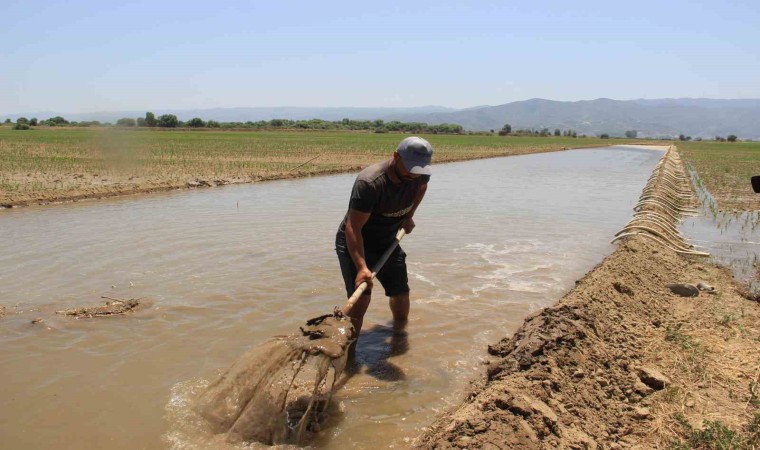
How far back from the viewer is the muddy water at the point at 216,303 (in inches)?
119

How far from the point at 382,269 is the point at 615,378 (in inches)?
64.2

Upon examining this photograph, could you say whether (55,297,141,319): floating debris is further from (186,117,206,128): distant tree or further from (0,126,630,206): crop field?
(186,117,206,128): distant tree

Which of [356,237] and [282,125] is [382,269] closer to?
[356,237]

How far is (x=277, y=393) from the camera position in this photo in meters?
2.85

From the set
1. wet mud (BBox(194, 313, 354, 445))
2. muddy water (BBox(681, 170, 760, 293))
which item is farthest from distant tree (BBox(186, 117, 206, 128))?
wet mud (BBox(194, 313, 354, 445))

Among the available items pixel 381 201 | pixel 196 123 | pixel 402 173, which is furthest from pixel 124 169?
pixel 196 123

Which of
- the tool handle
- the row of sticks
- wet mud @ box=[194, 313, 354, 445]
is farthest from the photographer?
the row of sticks

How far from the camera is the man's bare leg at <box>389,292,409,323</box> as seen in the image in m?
4.06

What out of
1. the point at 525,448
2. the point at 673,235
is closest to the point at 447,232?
the point at 673,235

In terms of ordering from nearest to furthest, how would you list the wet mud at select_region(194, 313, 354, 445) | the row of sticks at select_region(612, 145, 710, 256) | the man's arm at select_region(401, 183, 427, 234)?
the wet mud at select_region(194, 313, 354, 445)
the man's arm at select_region(401, 183, 427, 234)
the row of sticks at select_region(612, 145, 710, 256)

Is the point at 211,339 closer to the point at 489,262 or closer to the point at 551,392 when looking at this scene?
the point at 551,392

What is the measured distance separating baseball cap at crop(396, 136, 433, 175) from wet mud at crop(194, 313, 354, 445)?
99cm

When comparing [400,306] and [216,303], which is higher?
[400,306]

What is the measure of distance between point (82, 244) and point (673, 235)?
316 inches
